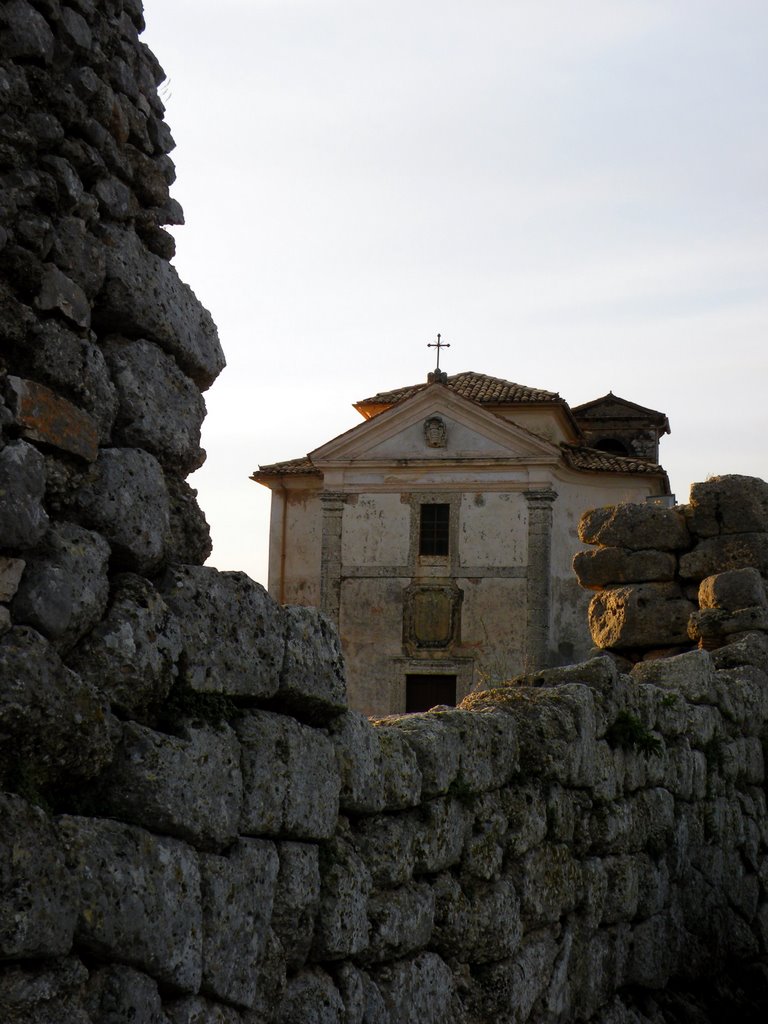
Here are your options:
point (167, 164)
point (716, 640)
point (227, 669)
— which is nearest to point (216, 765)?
point (227, 669)

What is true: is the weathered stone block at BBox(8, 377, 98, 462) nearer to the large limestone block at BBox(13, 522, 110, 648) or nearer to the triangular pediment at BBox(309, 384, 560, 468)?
the large limestone block at BBox(13, 522, 110, 648)

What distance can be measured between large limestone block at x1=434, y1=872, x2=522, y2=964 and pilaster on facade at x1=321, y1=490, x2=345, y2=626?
79.5 feet

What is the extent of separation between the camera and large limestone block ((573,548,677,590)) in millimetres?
9602

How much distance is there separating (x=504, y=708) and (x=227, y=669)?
7.32 feet

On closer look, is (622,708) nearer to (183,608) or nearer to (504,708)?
(504,708)

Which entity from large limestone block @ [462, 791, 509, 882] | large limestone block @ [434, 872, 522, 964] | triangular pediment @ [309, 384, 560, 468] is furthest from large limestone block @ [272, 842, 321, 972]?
triangular pediment @ [309, 384, 560, 468]

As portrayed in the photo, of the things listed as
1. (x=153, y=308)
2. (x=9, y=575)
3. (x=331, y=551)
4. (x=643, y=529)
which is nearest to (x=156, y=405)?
(x=153, y=308)

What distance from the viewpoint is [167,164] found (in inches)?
143

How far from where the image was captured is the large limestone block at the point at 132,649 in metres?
2.97

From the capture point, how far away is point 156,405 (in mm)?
3387

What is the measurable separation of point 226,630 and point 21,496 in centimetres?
72

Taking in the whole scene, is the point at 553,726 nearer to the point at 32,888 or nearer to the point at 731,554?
the point at 32,888

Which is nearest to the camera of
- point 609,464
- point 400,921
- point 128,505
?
point 128,505

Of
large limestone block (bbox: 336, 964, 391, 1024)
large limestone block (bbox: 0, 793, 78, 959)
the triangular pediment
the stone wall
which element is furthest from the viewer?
the triangular pediment
